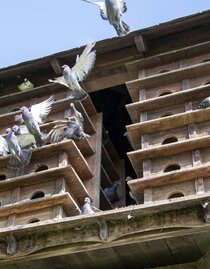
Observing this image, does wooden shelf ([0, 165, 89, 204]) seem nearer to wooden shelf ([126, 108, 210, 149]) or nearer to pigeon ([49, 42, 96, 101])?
wooden shelf ([126, 108, 210, 149])

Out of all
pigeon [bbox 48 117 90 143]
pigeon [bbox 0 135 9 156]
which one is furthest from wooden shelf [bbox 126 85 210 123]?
pigeon [bbox 0 135 9 156]

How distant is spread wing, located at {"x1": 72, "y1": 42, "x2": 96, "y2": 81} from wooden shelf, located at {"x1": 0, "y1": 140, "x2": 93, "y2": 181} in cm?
115

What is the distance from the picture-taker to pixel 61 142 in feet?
29.2

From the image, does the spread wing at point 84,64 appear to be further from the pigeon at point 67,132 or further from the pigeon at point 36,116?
the pigeon at point 67,132

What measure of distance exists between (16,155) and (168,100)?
1867 millimetres

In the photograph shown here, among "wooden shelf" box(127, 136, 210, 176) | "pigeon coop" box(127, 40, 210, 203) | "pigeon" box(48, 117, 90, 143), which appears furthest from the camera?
"pigeon" box(48, 117, 90, 143)

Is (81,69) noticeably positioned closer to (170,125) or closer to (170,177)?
(170,125)

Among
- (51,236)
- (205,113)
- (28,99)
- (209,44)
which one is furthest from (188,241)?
(28,99)

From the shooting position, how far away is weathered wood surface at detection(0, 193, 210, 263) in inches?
267

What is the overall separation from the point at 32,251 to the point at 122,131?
181 inches

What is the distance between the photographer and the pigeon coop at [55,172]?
27.3 feet

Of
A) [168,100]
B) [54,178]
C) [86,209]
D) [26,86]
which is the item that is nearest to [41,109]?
[26,86]

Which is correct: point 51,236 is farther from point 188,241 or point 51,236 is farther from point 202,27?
point 202,27

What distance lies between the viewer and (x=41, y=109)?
9648mm
